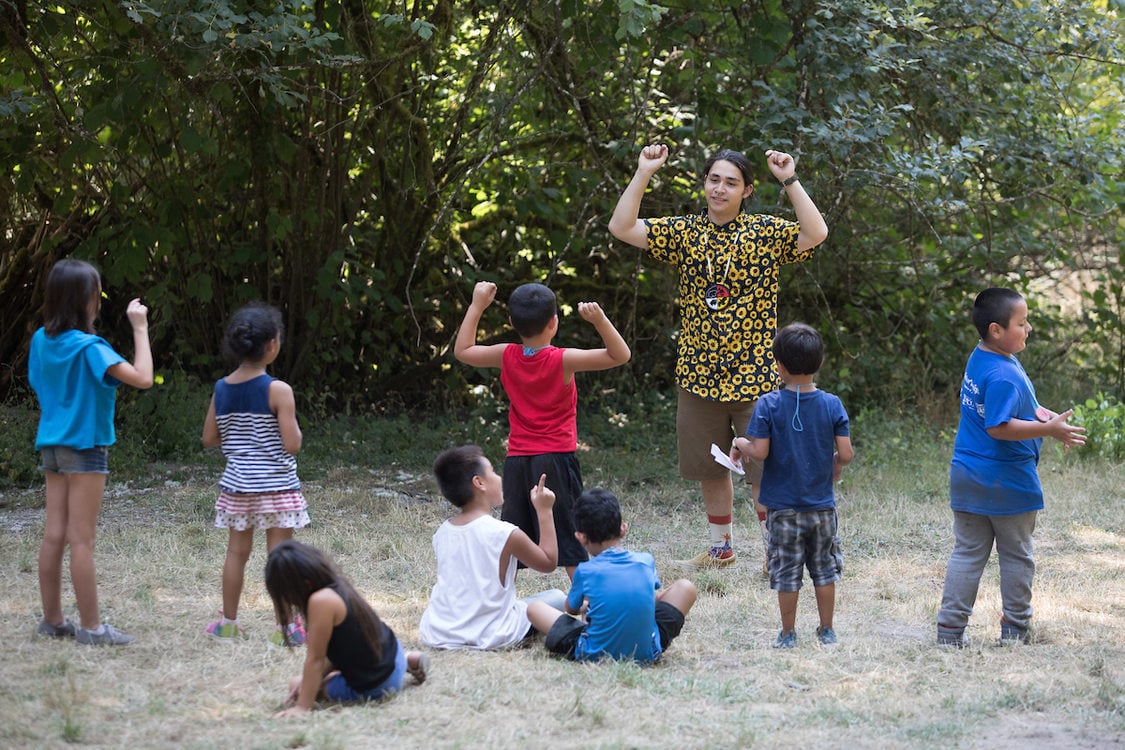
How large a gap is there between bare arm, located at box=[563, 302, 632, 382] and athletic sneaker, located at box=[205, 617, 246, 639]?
4.81 feet

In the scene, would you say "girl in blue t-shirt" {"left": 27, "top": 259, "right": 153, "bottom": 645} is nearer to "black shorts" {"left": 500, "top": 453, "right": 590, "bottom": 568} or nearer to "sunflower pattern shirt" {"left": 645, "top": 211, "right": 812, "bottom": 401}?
"black shorts" {"left": 500, "top": 453, "right": 590, "bottom": 568}

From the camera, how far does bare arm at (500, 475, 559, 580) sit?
4.12 metres

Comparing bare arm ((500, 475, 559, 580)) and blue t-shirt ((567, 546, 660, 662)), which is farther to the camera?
bare arm ((500, 475, 559, 580))

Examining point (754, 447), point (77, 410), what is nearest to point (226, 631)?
point (77, 410)

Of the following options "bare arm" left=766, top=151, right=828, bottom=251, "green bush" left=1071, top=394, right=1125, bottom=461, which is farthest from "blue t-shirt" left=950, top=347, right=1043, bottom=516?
"green bush" left=1071, top=394, right=1125, bottom=461

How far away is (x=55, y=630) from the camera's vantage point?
164 inches

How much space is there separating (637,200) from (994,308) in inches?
63.0

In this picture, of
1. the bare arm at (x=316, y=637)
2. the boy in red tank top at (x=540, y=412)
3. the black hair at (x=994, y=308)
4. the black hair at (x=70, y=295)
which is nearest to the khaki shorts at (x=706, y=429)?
the boy in red tank top at (x=540, y=412)

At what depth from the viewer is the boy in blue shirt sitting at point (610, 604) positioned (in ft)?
12.8

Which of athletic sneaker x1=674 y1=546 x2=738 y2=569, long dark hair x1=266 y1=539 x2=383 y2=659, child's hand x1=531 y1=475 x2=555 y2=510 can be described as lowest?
athletic sneaker x1=674 y1=546 x2=738 y2=569

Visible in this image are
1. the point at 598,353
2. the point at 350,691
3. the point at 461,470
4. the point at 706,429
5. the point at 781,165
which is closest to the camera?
the point at 350,691

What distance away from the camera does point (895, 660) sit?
4074mm

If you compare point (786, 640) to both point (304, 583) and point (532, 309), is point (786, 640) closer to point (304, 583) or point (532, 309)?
point (532, 309)

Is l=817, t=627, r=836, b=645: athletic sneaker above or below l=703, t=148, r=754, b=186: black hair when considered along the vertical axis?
below
